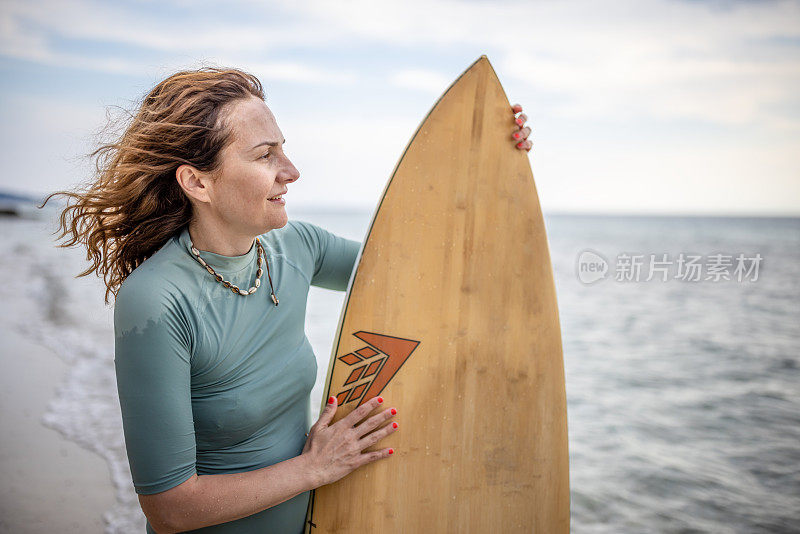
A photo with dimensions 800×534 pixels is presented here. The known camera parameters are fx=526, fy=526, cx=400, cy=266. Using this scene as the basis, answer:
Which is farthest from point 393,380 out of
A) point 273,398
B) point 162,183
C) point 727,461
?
point 727,461

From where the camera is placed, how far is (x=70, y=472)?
3.00 metres

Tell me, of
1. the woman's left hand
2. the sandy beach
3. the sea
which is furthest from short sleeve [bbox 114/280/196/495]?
the sandy beach

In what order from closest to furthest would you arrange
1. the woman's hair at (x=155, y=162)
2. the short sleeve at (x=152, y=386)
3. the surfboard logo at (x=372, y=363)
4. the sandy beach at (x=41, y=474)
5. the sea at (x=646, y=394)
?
1. the short sleeve at (x=152, y=386)
2. the woman's hair at (x=155, y=162)
3. the surfboard logo at (x=372, y=363)
4. the sandy beach at (x=41, y=474)
5. the sea at (x=646, y=394)


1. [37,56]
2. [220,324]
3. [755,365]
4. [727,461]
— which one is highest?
[37,56]

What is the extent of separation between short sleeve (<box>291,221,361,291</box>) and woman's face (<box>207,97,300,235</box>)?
0.87 ft

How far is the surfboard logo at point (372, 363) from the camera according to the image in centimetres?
131

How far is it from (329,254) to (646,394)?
506cm

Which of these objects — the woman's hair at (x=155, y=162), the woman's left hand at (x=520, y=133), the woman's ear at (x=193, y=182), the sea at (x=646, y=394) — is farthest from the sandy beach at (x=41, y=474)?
the woman's left hand at (x=520, y=133)

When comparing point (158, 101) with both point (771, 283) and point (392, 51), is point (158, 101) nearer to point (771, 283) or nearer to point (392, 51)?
point (771, 283)

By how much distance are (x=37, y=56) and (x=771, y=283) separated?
18.5 meters

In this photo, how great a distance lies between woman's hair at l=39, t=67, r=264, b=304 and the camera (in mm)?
1003

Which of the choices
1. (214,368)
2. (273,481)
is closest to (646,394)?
(273,481)

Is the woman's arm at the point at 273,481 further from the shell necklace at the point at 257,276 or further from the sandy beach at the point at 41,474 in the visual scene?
the sandy beach at the point at 41,474

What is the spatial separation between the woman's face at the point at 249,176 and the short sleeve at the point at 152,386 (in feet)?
0.75
